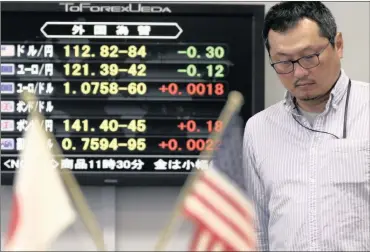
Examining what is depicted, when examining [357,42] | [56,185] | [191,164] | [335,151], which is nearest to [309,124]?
[335,151]

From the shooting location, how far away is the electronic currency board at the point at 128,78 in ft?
9.17

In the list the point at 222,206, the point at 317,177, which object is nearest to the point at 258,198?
the point at 317,177

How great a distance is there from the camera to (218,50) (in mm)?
2816

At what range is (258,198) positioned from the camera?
1835 millimetres

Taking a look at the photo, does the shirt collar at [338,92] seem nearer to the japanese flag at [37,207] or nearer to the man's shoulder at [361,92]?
the man's shoulder at [361,92]

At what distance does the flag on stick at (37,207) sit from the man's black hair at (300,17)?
2.26ft

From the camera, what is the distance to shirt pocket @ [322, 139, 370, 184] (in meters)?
1.66

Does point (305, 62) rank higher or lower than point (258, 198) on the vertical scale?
higher

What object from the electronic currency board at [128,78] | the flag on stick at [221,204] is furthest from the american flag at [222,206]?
the electronic currency board at [128,78]

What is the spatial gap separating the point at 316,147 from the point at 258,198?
0.71 feet

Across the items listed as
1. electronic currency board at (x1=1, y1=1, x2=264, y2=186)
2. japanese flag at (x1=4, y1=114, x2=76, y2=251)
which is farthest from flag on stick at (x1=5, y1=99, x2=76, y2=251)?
electronic currency board at (x1=1, y1=1, x2=264, y2=186)

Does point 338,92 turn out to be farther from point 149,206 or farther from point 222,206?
point 149,206

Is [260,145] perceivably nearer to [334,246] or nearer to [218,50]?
[334,246]

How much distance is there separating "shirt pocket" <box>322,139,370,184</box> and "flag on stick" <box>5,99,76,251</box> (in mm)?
671
